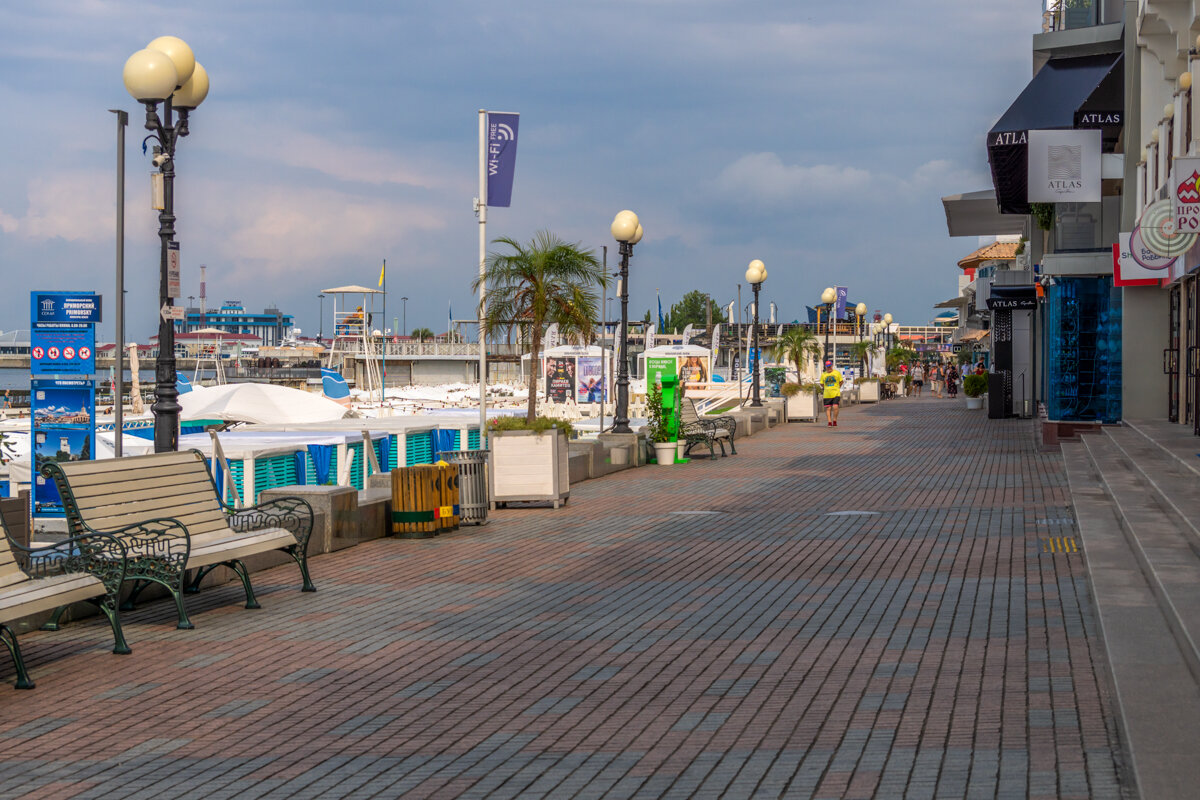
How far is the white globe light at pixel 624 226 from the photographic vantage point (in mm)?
21734

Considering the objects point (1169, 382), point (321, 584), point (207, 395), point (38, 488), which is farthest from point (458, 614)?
point (207, 395)

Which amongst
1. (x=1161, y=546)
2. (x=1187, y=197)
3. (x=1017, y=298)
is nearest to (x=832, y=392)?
(x=1017, y=298)

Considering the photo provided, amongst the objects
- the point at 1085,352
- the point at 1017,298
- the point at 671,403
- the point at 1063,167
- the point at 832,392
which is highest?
the point at 1063,167

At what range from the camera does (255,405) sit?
26.4m

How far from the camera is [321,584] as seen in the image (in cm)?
984

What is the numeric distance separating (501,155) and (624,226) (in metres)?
4.55

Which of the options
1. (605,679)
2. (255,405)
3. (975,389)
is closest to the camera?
(605,679)

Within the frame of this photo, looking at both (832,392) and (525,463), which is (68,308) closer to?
(525,463)

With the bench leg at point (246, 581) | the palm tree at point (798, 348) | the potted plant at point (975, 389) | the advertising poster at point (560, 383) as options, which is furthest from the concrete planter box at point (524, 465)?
the palm tree at point (798, 348)

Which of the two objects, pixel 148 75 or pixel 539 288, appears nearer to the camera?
pixel 148 75

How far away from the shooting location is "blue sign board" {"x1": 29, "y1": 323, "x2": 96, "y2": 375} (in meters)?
Result: 14.4

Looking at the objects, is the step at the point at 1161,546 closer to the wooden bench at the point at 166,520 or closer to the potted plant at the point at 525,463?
the wooden bench at the point at 166,520

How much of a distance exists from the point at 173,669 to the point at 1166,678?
5.04m

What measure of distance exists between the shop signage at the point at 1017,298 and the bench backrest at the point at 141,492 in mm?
30128
